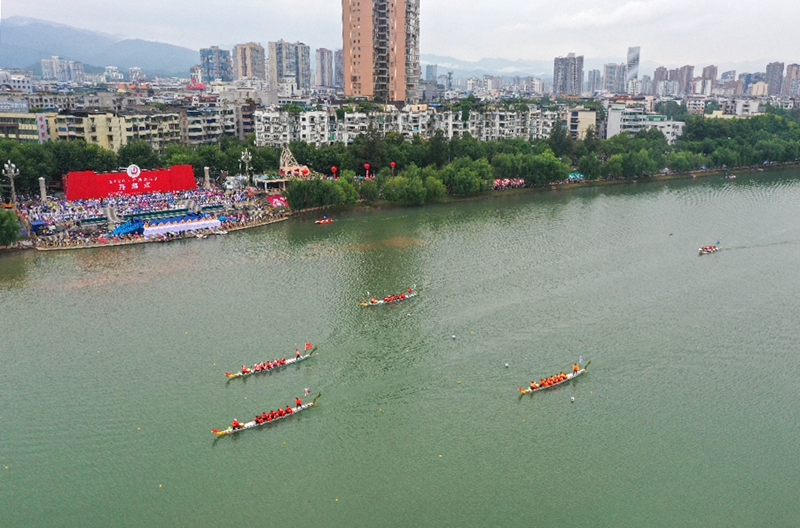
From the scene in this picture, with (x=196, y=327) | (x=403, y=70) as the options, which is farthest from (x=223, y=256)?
(x=403, y=70)

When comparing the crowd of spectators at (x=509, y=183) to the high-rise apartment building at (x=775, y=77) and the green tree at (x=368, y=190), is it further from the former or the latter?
the high-rise apartment building at (x=775, y=77)

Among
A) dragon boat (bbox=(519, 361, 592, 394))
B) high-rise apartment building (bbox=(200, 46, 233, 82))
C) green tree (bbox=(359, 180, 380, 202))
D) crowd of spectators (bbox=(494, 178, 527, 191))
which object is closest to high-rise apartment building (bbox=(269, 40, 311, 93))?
high-rise apartment building (bbox=(200, 46, 233, 82))

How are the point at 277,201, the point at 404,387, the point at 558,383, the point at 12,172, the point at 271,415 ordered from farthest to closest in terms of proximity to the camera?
the point at 277,201, the point at 12,172, the point at 558,383, the point at 404,387, the point at 271,415

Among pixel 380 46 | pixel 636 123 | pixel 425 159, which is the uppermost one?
pixel 380 46

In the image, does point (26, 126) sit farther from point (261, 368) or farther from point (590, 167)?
point (590, 167)

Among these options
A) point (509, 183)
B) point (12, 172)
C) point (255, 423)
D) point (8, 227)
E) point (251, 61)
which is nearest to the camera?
point (255, 423)

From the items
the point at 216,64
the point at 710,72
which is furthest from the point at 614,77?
the point at 216,64

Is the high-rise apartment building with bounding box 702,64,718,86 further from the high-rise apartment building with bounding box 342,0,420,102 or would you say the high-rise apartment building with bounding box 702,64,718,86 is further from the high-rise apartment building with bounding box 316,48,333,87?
the high-rise apartment building with bounding box 342,0,420,102
